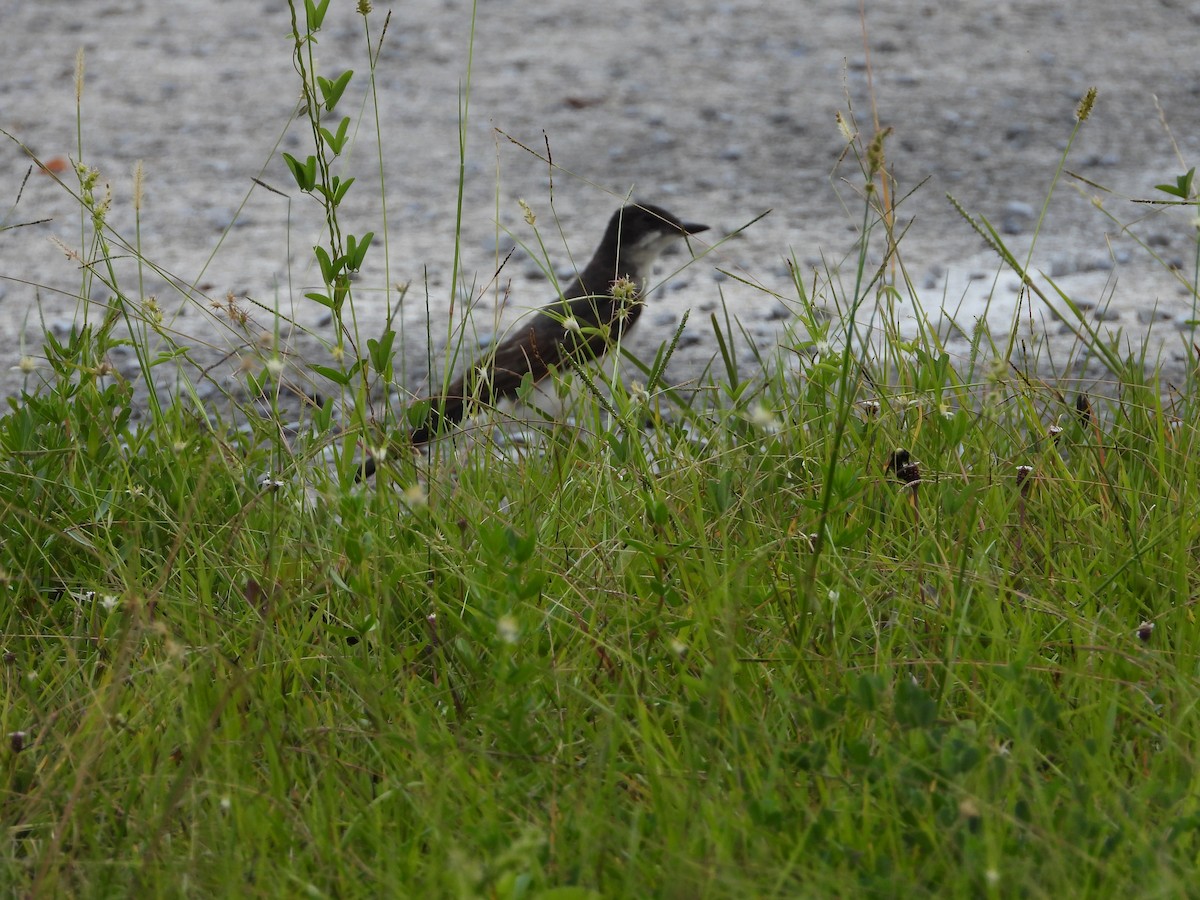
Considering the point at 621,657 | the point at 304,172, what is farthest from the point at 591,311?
the point at 621,657

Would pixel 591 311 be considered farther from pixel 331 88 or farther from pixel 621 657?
pixel 621 657

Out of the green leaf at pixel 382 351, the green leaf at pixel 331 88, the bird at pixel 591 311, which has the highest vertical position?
the green leaf at pixel 331 88

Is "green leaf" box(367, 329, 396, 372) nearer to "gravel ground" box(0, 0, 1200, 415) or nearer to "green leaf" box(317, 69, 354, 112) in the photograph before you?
"green leaf" box(317, 69, 354, 112)

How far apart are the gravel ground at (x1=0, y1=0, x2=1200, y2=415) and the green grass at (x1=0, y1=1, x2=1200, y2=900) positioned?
6.41 ft

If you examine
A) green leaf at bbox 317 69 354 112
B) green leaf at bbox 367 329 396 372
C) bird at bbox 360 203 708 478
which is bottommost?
bird at bbox 360 203 708 478

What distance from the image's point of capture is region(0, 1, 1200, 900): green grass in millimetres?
2061

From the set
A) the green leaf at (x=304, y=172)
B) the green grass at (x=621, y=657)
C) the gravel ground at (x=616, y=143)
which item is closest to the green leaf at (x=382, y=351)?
the green grass at (x=621, y=657)

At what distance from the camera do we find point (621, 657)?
248 centimetres

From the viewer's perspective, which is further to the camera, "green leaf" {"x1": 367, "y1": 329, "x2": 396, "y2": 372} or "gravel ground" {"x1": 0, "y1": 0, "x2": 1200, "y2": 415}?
"gravel ground" {"x1": 0, "y1": 0, "x2": 1200, "y2": 415}

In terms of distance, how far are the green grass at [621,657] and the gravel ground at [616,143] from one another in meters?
1.96

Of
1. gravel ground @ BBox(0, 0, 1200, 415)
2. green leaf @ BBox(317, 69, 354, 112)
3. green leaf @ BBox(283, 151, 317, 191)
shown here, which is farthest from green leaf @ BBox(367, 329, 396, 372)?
Result: gravel ground @ BBox(0, 0, 1200, 415)

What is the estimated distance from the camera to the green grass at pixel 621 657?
2061mm

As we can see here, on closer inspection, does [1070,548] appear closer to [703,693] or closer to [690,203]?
[703,693]

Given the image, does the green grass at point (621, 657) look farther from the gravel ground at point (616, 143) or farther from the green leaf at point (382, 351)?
the gravel ground at point (616, 143)
